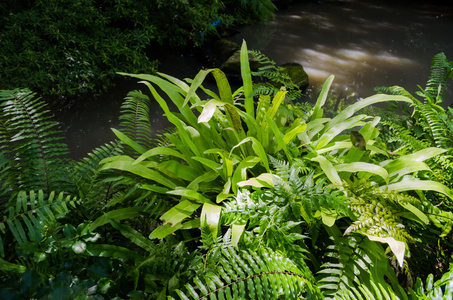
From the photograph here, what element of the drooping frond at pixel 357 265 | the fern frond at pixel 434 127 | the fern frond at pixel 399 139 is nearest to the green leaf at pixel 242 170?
the drooping frond at pixel 357 265

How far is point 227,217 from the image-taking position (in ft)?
4.48

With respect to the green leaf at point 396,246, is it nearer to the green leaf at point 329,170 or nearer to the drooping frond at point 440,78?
the green leaf at point 329,170

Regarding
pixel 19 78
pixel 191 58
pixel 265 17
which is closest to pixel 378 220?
pixel 19 78

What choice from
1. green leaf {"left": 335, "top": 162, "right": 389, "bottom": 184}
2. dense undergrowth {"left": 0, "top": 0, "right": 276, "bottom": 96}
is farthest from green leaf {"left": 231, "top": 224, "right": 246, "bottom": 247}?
dense undergrowth {"left": 0, "top": 0, "right": 276, "bottom": 96}

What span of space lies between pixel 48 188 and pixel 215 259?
0.92 metres

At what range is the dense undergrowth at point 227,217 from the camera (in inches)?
44.4

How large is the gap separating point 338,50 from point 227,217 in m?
5.67

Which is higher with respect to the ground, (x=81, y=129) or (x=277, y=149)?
(x=277, y=149)

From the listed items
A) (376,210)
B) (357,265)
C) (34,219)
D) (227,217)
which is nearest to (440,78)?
(376,210)

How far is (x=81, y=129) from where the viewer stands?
11.6ft

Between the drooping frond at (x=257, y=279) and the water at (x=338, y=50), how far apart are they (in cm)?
257

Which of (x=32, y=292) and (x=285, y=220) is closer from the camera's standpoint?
(x=32, y=292)

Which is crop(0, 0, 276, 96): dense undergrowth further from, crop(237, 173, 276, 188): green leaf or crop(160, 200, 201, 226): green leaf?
crop(237, 173, 276, 188): green leaf

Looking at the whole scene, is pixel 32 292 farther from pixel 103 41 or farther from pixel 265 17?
pixel 265 17
